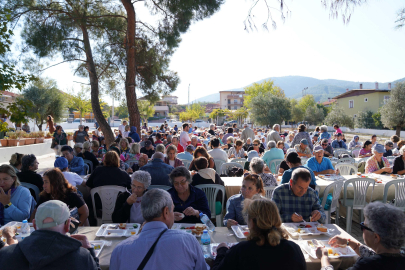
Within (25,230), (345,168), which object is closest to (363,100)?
(345,168)

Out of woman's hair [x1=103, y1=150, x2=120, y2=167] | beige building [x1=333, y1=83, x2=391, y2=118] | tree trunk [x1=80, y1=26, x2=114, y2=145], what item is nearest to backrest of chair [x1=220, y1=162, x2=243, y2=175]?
woman's hair [x1=103, y1=150, x2=120, y2=167]

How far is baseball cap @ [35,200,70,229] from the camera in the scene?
167 cm

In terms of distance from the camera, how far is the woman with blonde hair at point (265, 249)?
5.67 ft

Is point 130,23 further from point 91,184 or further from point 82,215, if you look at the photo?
point 82,215

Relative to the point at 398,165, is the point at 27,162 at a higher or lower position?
higher

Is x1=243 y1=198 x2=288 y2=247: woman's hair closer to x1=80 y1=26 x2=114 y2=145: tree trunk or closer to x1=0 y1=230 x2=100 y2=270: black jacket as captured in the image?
x1=0 y1=230 x2=100 y2=270: black jacket

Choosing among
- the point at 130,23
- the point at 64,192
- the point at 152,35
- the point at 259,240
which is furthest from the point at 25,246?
the point at 152,35

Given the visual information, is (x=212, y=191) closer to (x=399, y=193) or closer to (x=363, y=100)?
(x=399, y=193)

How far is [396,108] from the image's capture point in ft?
86.9

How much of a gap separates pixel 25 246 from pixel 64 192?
5.50ft

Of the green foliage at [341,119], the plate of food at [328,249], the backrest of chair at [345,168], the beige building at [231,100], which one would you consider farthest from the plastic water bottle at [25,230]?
the beige building at [231,100]

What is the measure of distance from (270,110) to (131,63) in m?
28.7

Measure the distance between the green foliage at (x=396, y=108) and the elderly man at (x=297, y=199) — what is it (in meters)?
28.8

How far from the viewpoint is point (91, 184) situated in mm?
4418
